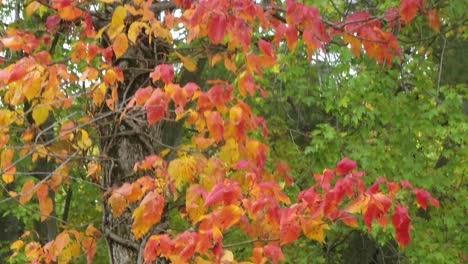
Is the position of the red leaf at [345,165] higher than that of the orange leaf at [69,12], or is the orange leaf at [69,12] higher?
the orange leaf at [69,12]

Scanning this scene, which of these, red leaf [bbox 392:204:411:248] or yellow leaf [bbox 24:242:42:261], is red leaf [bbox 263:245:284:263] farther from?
yellow leaf [bbox 24:242:42:261]

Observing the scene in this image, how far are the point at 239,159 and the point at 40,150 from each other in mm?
1192

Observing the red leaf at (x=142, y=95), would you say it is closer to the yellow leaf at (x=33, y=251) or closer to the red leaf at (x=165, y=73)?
the red leaf at (x=165, y=73)

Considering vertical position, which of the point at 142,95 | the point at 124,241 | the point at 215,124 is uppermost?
the point at 142,95

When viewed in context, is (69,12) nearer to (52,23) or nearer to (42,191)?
(52,23)

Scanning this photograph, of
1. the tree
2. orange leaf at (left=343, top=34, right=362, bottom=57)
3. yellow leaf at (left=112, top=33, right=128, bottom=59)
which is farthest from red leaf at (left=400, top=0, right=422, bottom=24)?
yellow leaf at (left=112, top=33, right=128, bottom=59)

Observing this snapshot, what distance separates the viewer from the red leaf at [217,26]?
3.68 metres

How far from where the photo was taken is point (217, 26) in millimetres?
3699

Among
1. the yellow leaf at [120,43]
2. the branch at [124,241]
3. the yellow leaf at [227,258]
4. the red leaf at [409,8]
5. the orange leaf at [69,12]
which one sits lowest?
the branch at [124,241]

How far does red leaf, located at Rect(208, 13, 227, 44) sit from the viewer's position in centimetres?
368

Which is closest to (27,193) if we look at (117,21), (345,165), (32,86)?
(32,86)

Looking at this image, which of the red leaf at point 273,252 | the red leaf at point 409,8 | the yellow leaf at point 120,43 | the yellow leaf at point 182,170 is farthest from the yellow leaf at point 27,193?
the red leaf at point 409,8

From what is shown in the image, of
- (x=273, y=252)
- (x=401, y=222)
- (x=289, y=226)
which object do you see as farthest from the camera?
(x=273, y=252)

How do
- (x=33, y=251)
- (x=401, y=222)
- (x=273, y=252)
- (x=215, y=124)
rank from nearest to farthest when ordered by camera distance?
1. (x=401, y=222)
2. (x=273, y=252)
3. (x=215, y=124)
4. (x=33, y=251)
